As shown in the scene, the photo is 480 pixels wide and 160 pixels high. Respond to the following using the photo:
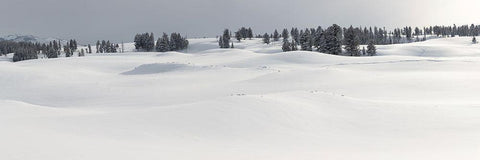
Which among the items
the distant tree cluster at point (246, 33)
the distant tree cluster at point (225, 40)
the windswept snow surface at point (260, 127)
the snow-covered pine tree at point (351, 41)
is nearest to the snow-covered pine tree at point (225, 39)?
the distant tree cluster at point (225, 40)

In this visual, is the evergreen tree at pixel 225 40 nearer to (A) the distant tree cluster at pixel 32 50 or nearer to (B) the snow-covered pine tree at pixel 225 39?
(B) the snow-covered pine tree at pixel 225 39

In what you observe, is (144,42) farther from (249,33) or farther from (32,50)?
(249,33)

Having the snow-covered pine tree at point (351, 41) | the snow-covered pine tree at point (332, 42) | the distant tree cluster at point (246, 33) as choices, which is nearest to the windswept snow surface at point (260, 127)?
the snow-covered pine tree at point (332, 42)

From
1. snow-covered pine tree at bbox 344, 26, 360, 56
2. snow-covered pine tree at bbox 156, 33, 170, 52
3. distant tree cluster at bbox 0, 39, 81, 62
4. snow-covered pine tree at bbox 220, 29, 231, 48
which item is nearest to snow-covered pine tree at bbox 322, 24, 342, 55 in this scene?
snow-covered pine tree at bbox 344, 26, 360, 56

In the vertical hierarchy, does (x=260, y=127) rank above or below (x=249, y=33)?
below

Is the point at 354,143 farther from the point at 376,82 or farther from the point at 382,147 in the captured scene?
the point at 376,82

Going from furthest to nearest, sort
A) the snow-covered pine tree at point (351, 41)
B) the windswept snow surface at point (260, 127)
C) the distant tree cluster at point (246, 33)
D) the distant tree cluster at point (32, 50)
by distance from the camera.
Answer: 1. the distant tree cluster at point (246, 33)
2. the distant tree cluster at point (32, 50)
3. the snow-covered pine tree at point (351, 41)
4. the windswept snow surface at point (260, 127)

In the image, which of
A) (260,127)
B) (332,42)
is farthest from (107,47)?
(260,127)

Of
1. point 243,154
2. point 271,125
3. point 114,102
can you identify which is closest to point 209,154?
point 243,154

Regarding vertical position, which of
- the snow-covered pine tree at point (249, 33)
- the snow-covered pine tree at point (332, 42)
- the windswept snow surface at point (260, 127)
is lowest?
the windswept snow surface at point (260, 127)

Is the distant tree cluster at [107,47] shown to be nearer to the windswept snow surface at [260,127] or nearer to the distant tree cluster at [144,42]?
the distant tree cluster at [144,42]

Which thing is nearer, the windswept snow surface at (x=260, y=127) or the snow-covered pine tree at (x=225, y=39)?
the windswept snow surface at (x=260, y=127)

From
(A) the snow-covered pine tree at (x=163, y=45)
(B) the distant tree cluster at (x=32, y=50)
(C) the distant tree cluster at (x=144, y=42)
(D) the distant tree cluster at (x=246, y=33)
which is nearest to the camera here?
(B) the distant tree cluster at (x=32, y=50)

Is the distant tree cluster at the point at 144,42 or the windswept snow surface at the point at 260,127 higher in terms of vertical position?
the distant tree cluster at the point at 144,42
